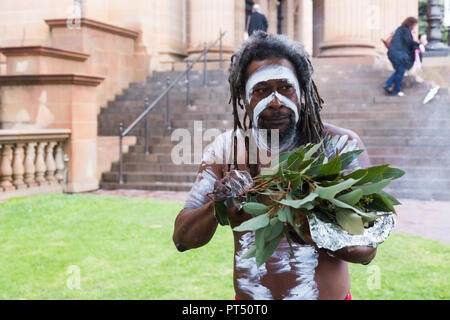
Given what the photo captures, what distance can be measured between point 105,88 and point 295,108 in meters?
14.4

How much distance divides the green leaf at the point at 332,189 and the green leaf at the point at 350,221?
6 cm

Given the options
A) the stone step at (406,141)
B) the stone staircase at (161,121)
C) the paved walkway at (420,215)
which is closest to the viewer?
the paved walkway at (420,215)

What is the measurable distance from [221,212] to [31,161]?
913 cm

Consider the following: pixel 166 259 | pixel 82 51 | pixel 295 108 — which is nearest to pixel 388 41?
pixel 82 51

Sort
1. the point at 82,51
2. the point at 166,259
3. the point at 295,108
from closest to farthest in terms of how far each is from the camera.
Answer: the point at 295,108 < the point at 166,259 < the point at 82,51

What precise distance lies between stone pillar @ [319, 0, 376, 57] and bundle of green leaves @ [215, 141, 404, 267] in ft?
52.8

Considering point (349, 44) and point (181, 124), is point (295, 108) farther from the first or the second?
point (349, 44)

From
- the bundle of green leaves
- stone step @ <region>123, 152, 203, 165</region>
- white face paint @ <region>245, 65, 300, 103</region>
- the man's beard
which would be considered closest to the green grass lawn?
the man's beard

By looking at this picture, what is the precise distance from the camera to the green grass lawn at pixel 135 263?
4.89 metres

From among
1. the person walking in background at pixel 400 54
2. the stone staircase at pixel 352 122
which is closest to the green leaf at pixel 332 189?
the stone staircase at pixel 352 122

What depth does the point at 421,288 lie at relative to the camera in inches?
193

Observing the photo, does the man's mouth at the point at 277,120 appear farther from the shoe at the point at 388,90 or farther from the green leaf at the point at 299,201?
the shoe at the point at 388,90

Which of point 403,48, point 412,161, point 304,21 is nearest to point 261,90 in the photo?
point 412,161

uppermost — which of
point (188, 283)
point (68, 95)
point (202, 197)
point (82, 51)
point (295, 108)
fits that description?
point (82, 51)
